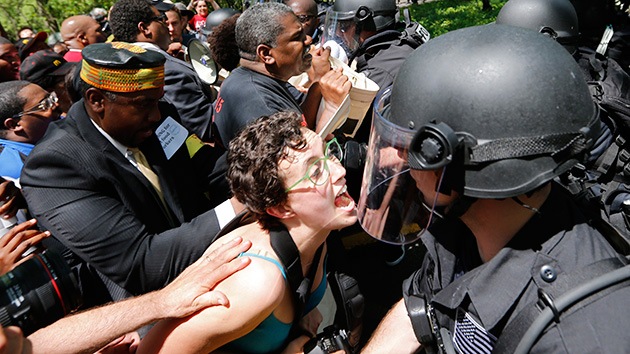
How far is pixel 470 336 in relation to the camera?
1592 mm

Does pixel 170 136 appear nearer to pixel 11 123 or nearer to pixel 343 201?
pixel 343 201

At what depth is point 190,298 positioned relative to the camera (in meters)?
1.76

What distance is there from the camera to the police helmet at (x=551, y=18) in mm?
3410

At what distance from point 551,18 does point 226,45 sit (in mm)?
2613

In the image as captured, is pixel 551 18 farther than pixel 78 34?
No

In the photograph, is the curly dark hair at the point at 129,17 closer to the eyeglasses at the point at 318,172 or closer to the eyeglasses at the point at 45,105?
the eyeglasses at the point at 45,105

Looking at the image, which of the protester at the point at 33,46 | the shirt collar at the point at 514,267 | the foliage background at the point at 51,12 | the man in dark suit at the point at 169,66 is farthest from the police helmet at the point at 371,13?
the foliage background at the point at 51,12

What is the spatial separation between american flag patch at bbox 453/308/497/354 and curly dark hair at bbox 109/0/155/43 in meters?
4.07

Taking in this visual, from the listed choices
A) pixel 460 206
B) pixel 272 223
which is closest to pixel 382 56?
pixel 272 223

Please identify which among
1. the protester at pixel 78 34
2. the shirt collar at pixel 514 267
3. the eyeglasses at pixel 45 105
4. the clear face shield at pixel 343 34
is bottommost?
the protester at pixel 78 34

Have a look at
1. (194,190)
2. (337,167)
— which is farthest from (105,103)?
A: (337,167)

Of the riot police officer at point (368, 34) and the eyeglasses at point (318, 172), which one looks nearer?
the eyeglasses at point (318, 172)

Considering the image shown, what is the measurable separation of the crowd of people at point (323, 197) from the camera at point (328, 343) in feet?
0.04

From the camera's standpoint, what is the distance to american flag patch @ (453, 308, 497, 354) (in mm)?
1521
